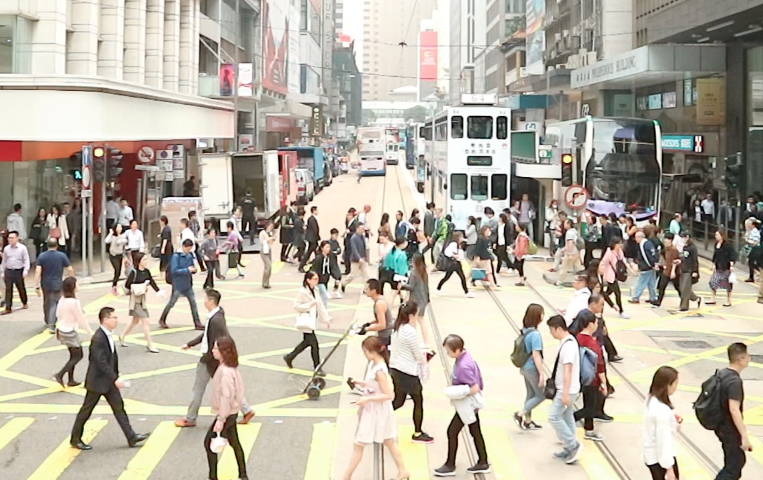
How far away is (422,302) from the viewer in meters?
14.4

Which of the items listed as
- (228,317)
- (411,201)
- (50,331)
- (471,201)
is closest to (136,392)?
(50,331)

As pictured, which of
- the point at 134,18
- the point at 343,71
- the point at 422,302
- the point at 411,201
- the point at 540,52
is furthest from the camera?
the point at 343,71

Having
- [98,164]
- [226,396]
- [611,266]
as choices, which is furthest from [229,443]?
[98,164]

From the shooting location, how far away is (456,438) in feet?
29.4

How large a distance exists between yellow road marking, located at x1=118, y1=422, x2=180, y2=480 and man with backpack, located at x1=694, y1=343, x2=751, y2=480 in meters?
4.84

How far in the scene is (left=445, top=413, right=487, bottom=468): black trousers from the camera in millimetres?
8852

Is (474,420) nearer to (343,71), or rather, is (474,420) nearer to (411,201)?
(411,201)

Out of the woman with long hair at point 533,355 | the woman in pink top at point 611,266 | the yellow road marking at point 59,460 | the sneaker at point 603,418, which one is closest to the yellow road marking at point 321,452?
the woman with long hair at point 533,355

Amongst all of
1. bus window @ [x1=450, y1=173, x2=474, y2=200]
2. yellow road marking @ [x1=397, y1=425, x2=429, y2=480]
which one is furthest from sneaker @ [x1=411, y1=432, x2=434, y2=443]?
bus window @ [x1=450, y1=173, x2=474, y2=200]

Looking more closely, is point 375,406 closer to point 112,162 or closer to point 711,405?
point 711,405

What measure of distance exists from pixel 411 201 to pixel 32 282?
2845 centimetres

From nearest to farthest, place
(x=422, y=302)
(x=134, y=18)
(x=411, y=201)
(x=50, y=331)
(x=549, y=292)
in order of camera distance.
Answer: (x=422, y=302) < (x=50, y=331) < (x=549, y=292) < (x=134, y=18) < (x=411, y=201)

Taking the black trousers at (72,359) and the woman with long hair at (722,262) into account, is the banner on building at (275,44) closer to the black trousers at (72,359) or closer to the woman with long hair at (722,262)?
the woman with long hair at (722,262)

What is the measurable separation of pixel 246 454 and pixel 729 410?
14.8 ft
